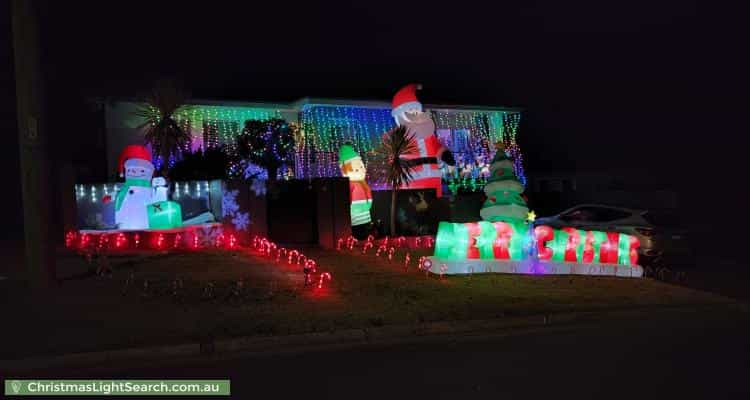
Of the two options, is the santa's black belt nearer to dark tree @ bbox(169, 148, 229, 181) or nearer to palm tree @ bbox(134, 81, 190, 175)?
dark tree @ bbox(169, 148, 229, 181)

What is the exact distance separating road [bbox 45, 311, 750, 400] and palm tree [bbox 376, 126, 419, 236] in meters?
11.3

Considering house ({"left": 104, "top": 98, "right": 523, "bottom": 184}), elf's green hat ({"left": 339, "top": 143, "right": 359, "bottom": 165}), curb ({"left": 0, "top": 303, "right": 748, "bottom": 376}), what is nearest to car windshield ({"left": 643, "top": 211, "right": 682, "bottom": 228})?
curb ({"left": 0, "top": 303, "right": 748, "bottom": 376})

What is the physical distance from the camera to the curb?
649cm

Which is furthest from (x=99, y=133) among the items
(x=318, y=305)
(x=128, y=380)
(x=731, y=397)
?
(x=731, y=397)

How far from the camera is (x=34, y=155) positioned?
9.73 meters

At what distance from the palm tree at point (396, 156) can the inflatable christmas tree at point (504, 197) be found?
20.3 ft

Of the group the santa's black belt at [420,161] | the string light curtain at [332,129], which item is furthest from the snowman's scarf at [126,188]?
the santa's black belt at [420,161]

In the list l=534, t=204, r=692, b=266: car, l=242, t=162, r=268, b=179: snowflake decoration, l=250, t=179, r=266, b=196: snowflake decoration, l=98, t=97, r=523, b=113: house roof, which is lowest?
l=534, t=204, r=692, b=266: car

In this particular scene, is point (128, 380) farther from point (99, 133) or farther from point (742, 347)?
point (99, 133)

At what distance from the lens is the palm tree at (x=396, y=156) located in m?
19.1

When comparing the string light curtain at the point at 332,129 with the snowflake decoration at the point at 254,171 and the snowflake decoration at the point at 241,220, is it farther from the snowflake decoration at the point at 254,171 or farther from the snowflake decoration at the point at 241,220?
the snowflake decoration at the point at 241,220

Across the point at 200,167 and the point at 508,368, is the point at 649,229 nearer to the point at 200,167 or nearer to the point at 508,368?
the point at 508,368

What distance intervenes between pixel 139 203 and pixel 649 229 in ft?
43.8

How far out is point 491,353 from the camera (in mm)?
7094
